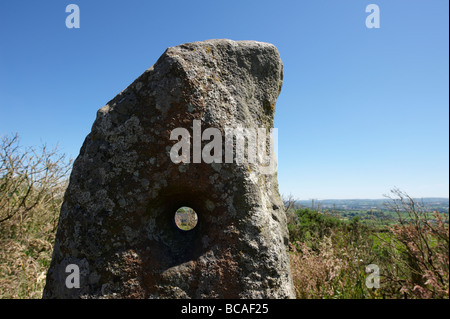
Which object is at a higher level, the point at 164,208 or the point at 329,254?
the point at 164,208

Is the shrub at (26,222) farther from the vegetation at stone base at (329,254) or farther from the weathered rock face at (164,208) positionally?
the weathered rock face at (164,208)

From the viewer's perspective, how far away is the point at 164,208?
7.53ft

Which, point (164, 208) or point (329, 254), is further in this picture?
point (329, 254)

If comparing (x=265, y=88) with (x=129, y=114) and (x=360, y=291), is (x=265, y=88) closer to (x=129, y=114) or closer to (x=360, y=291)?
(x=129, y=114)

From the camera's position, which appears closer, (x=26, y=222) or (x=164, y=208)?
(x=164, y=208)

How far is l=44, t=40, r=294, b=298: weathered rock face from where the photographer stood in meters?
2.04

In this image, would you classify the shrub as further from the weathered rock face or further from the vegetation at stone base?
the weathered rock face

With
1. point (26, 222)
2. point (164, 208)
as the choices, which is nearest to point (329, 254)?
point (164, 208)

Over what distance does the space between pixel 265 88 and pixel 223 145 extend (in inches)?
33.9

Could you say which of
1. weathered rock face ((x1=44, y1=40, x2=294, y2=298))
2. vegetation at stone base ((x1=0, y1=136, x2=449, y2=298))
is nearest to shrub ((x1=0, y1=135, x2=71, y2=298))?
vegetation at stone base ((x1=0, y1=136, x2=449, y2=298))

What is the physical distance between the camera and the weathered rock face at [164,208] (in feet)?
6.70

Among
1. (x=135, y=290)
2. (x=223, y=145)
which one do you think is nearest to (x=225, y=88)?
(x=223, y=145)

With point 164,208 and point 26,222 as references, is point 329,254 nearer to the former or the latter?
point 164,208

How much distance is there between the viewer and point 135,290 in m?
2.01
